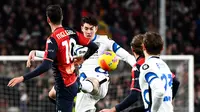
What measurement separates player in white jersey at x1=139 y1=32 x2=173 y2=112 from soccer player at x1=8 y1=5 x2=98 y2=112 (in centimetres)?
133

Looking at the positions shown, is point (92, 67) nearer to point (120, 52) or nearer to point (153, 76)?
point (120, 52)

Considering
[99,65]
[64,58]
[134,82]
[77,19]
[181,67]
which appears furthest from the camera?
[77,19]

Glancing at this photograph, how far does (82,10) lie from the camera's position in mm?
17984

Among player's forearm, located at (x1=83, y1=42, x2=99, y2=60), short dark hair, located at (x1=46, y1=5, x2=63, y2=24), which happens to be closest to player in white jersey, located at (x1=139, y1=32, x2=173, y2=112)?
short dark hair, located at (x1=46, y1=5, x2=63, y2=24)

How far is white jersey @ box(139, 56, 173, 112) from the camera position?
21.7 feet

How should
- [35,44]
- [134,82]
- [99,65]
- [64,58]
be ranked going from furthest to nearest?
1. [35,44]
2. [99,65]
3. [64,58]
4. [134,82]

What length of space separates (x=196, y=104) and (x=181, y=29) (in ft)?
18.5

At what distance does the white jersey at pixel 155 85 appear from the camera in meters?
6.62

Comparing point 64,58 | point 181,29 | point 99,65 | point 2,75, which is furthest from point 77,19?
point 64,58

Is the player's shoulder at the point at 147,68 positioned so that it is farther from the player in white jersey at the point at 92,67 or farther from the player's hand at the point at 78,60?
the player in white jersey at the point at 92,67

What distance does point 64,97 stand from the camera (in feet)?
26.8

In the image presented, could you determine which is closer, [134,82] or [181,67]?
[134,82]

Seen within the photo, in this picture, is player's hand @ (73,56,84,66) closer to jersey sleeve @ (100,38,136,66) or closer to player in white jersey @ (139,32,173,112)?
jersey sleeve @ (100,38,136,66)

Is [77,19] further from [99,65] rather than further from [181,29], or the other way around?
[99,65]
